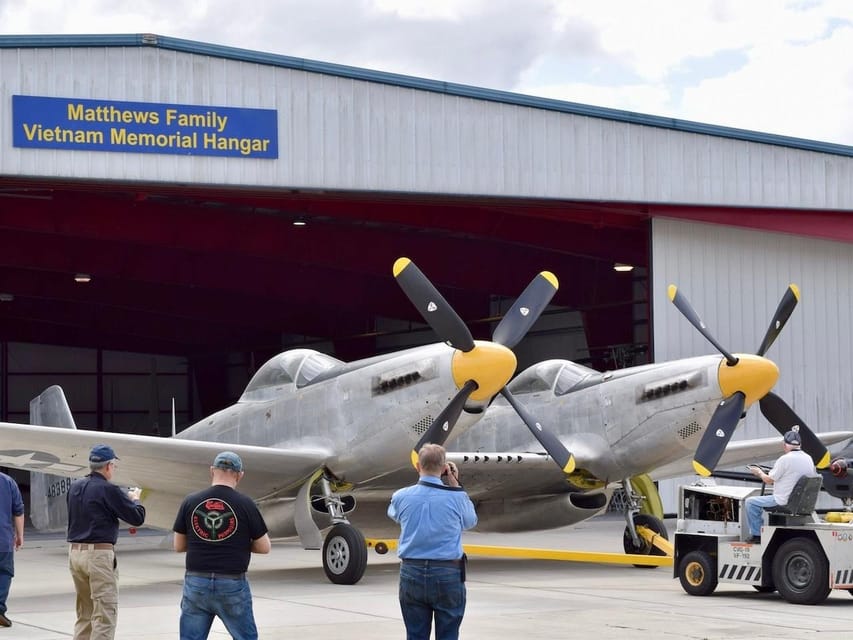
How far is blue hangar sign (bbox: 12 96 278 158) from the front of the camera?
19016 millimetres

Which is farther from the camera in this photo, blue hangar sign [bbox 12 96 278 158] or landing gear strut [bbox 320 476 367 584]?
blue hangar sign [bbox 12 96 278 158]

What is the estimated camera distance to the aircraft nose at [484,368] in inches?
526

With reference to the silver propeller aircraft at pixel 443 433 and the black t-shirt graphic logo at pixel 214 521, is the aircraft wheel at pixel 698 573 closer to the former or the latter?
the silver propeller aircraft at pixel 443 433

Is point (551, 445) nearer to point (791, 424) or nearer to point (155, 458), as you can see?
point (791, 424)

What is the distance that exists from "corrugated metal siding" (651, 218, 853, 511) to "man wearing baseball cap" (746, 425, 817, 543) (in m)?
10.5

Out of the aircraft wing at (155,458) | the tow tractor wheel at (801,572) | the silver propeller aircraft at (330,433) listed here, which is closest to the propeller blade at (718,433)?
the silver propeller aircraft at (330,433)

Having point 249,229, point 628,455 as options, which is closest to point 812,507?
point 628,455

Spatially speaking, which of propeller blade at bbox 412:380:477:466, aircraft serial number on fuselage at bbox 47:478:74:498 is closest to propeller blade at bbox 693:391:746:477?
propeller blade at bbox 412:380:477:466

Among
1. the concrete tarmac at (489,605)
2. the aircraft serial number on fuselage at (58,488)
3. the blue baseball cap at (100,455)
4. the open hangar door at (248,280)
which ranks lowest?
the concrete tarmac at (489,605)

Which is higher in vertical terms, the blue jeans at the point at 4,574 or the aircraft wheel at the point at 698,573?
the blue jeans at the point at 4,574

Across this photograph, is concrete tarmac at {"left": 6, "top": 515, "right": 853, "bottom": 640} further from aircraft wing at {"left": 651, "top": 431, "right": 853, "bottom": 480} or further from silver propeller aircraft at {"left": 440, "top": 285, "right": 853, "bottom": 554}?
aircraft wing at {"left": 651, "top": 431, "right": 853, "bottom": 480}

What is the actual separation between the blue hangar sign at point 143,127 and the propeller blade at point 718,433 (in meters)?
9.31

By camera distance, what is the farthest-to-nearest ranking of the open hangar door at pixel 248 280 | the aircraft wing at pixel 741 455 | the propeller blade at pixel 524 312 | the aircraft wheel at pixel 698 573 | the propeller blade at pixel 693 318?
the open hangar door at pixel 248 280, the aircraft wing at pixel 741 455, the propeller blade at pixel 693 318, the propeller blade at pixel 524 312, the aircraft wheel at pixel 698 573

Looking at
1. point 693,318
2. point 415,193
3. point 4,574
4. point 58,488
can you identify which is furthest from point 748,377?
point 58,488
